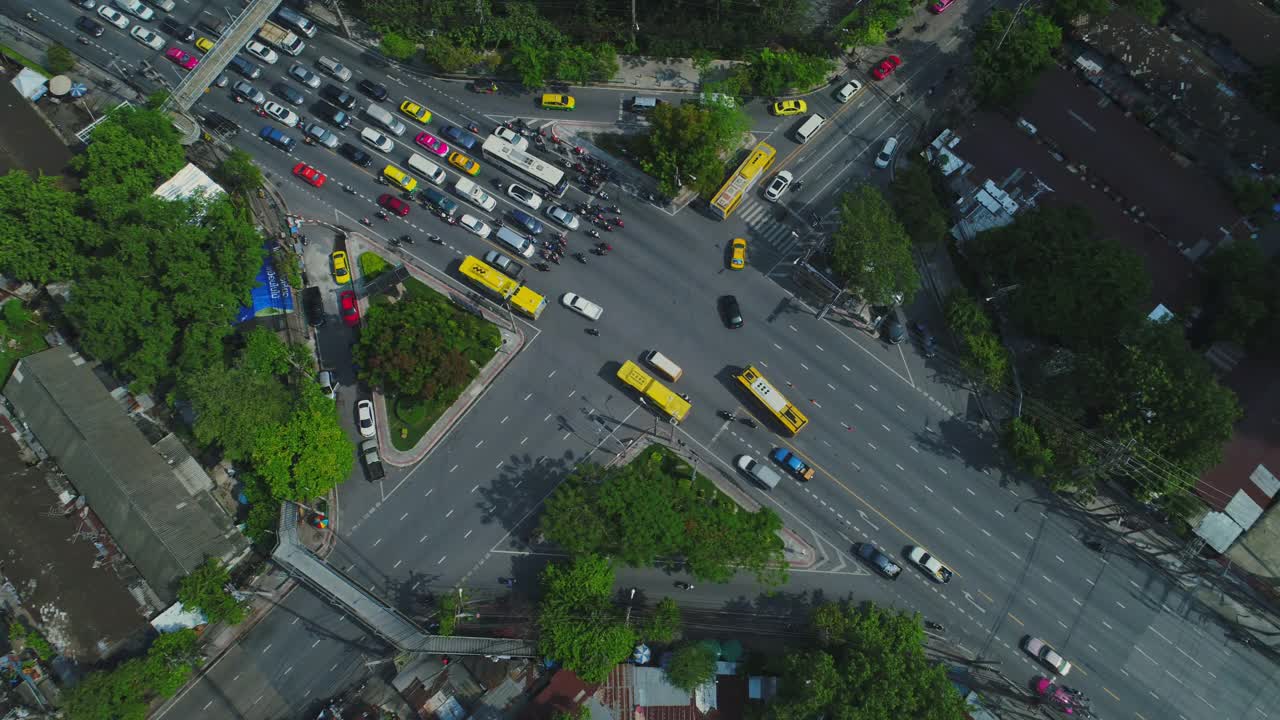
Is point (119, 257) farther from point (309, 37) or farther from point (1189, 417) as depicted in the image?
point (1189, 417)

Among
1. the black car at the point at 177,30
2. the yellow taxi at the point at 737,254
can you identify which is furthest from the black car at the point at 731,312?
the black car at the point at 177,30

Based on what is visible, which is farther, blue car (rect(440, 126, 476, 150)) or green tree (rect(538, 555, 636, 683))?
blue car (rect(440, 126, 476, 150))

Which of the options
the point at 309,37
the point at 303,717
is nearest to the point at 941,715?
the point at 303,717

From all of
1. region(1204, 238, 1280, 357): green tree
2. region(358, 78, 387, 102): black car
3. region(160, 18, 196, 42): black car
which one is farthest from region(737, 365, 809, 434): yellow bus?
region(160, 18, 196, 42): black car

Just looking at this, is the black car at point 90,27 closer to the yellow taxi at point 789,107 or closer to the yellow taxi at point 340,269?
the yellow taxi at point 340,269

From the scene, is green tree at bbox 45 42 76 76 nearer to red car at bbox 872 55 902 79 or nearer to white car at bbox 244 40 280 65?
white car at bbox 244 40 280 65

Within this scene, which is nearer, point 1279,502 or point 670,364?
point 1279,502
